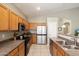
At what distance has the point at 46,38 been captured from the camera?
9.57m

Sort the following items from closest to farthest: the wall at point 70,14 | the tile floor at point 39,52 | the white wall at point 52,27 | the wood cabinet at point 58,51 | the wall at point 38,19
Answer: the wood cabinet at point 58,51 < the tile floor at point 39,52 < the white wall at point 52,27 < the wall at point 70,14 < the wall at point 38,19

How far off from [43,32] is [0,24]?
7.20 meters

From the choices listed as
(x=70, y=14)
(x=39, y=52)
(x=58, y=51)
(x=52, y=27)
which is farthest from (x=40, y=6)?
(x=70, y=14)

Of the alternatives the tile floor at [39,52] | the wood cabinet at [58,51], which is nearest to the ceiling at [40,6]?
the wood cabinet at [58,51]

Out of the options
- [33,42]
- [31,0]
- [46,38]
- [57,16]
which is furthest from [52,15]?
[31,0]

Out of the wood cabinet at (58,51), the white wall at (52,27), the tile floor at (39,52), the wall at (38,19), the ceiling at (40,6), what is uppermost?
the ceiling at (40,6)

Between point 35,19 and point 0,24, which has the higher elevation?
point 35,19

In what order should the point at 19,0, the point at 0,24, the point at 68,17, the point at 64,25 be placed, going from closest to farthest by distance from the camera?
1. the point at 19,0
2. the point at 0,24
3. the point at 64,25
4. the point at 68,17

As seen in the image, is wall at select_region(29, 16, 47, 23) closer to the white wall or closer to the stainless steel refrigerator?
the white wall

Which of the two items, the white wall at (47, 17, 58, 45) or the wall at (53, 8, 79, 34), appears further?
the wall at (53, 8, 79, 34)

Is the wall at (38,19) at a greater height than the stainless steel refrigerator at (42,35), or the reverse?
the wall at (38,19)

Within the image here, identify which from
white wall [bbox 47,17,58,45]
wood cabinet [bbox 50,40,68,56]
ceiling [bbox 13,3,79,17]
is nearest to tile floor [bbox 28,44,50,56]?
wood cabinet [bbox 50,40,68,56]

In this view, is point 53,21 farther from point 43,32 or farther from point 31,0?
point 31,0

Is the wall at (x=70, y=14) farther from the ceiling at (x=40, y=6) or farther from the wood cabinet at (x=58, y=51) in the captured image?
the wood cabinet at (x=58, y=51)
